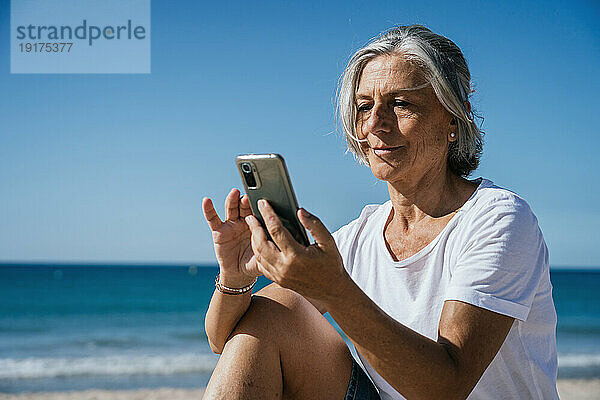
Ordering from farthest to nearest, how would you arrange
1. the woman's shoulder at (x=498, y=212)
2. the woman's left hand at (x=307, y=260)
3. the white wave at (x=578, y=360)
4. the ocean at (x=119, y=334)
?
the white wave at (x=578, y=360), the ocean at (x=119, y=334), the woman's shoulder at (x=498, y=212), the woman's left hand at (x=307, y=260)

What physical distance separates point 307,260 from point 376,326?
0.64 feet

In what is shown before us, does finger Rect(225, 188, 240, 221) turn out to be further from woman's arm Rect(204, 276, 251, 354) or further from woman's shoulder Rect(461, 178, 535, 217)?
woman's shoulder Rect(461, 178, 535, 217)

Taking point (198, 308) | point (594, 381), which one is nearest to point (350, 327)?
point (594, 381)

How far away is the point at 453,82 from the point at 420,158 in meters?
0.23

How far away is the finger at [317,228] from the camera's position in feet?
4.12

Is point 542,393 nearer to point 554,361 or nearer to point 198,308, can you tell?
point 554,361

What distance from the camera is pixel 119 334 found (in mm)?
12516

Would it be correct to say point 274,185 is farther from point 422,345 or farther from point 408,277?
point 408,277

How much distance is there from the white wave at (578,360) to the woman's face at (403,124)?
8.11m

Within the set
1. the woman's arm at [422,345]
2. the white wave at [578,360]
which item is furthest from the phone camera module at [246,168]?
the white wave at [578,360]

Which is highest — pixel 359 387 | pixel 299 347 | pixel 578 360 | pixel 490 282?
pixel 490 282

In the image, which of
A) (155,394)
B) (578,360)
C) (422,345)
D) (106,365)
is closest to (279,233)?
(422,345)

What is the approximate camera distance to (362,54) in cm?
196

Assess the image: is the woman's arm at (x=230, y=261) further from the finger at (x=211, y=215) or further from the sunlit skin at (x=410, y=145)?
the sunlit skin at (x=410, y=145)
